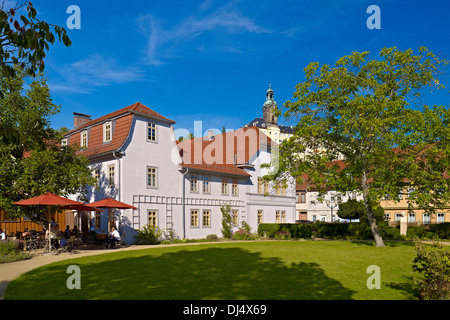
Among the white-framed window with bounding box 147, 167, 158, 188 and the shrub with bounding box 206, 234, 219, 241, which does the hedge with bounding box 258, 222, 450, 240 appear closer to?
the shrub with bounding box 206, 234, 219, 241

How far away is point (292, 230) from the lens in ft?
112

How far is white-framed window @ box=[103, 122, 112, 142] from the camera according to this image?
28.0 m

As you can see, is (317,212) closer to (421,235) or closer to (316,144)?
(421,235)

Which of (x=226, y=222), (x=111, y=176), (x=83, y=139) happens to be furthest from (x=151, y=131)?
(x=226, y=222)

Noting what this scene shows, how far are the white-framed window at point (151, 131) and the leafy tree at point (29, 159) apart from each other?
6.90 m

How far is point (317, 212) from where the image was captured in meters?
59.8

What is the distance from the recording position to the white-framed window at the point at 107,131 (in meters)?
28.0

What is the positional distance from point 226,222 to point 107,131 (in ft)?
40.2

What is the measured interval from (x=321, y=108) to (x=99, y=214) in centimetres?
1663

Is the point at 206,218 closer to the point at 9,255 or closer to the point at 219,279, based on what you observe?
the point at 9,255

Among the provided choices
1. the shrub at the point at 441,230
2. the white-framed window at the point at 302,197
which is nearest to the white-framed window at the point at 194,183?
A: the shrub at the point at 441,230

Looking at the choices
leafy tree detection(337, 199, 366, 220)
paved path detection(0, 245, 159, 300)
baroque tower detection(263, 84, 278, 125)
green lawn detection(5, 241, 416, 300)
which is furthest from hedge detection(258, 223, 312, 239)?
baroque tower detection(263, 84, 278, 125)

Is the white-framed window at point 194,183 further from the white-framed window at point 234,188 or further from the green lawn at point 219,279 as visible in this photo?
the green lawn at point 219,279

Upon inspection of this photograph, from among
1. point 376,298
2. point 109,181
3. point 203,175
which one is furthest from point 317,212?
point 376,298
